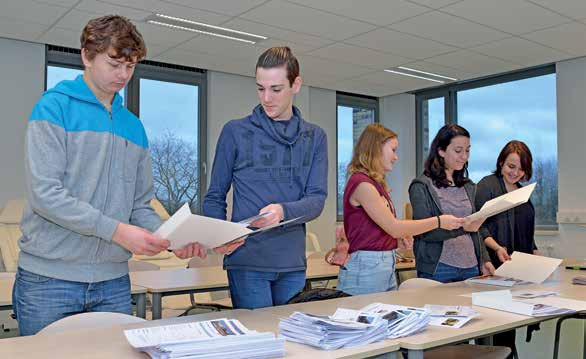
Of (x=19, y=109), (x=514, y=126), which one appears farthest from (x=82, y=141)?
(x=514, y=126)

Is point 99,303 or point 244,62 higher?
point 244,62

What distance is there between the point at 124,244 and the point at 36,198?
260 mm

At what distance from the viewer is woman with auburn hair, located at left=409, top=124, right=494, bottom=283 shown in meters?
2.88

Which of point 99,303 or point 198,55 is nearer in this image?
point 99,303

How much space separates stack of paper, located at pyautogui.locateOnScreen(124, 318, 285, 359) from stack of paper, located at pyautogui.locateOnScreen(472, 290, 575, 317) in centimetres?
101

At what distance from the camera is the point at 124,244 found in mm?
1642

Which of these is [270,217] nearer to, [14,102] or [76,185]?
[76,185]

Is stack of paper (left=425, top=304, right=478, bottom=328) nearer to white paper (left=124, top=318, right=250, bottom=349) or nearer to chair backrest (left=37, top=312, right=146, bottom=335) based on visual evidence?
white paper (left=124, top=318, right=250, bottom=349)

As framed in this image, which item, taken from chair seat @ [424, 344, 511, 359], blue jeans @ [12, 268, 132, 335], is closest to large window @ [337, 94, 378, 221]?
chair seat @ [424, 344, 511, 359]

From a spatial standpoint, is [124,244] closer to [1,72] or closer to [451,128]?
[451,128]

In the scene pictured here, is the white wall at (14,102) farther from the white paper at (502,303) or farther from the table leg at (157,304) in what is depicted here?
the white paper at (502,303)

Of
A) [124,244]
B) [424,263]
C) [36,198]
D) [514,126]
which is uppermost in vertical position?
[514,126]

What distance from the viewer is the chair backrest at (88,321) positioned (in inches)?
62.7

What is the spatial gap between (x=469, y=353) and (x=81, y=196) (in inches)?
62.7
